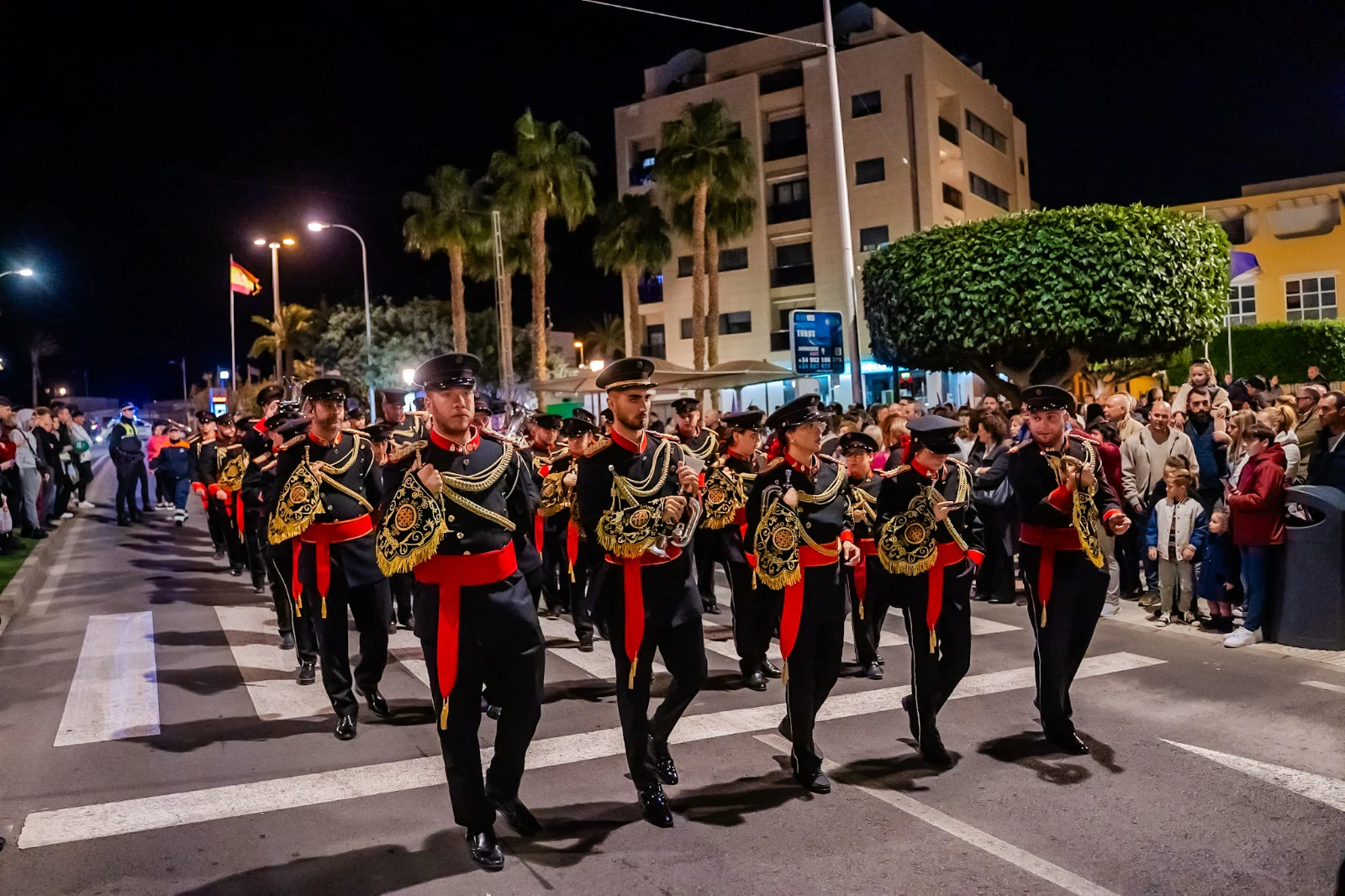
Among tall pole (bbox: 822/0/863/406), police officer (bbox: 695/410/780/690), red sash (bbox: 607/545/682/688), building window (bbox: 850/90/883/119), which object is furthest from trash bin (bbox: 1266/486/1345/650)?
building window (bbox: 850/90/883/119)

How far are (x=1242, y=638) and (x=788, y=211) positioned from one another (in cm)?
3583

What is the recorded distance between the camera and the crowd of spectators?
1569cm

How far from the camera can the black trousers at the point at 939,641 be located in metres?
5.81

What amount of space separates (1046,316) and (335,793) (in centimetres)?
1786

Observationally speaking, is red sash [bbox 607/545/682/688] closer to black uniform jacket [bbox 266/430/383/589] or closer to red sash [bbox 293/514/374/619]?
black uniform jacket [bbox 266/430/383/589]

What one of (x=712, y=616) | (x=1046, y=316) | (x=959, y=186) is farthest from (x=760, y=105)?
(x=712, y=616)

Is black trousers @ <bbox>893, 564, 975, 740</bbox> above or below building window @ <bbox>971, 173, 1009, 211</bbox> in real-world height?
below

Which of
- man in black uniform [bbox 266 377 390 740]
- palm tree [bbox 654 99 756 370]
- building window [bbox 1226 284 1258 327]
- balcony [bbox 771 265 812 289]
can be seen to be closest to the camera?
man in black uniform [bbox 266 377 390 740]

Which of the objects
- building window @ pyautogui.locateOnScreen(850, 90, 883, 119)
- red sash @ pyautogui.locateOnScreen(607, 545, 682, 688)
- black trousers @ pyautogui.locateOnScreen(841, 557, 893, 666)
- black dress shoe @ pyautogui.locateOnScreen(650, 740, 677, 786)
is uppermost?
building window @ pyautogui.locateOnScreen(850, 90, 883, 119)

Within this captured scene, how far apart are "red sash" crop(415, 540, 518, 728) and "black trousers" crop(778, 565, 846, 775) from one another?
5.51ft

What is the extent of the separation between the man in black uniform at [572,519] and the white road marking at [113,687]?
3.22 meters

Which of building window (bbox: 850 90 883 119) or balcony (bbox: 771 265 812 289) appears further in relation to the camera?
balcony (bbox: 771 265 812 289)

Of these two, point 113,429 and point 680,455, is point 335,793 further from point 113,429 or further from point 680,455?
point 113,429

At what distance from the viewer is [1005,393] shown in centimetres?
2350
